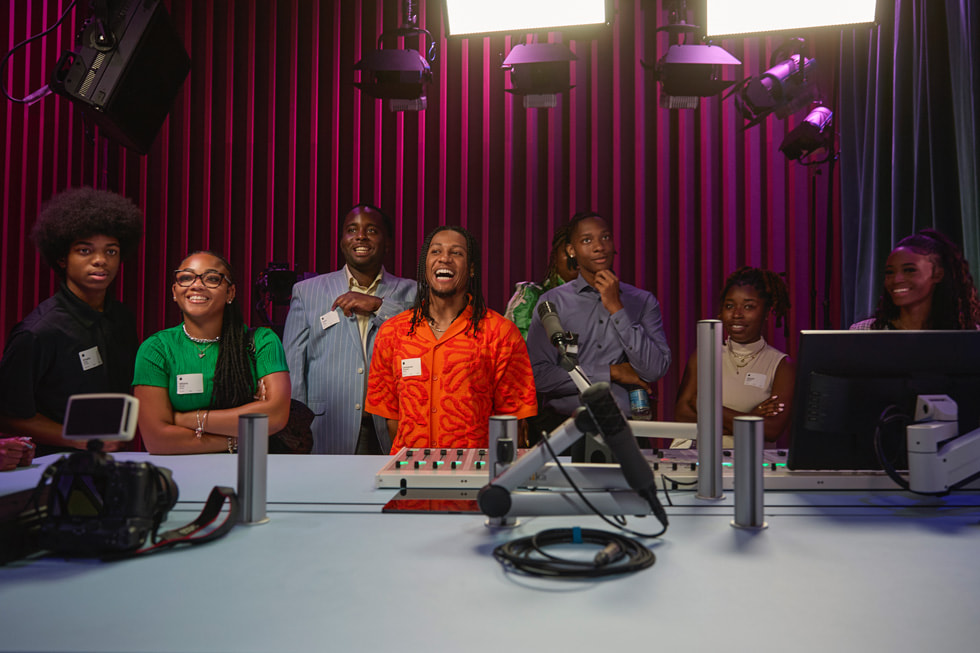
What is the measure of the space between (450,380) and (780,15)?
7.95ft

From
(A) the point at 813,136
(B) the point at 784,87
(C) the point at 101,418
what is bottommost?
(C) the point at 101,418

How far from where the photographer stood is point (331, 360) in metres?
2.98

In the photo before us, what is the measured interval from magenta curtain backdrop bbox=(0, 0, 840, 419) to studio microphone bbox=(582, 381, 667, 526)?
331cm

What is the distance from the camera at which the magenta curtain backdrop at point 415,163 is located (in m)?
4.26

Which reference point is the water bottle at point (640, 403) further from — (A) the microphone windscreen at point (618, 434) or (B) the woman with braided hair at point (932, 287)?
(B) the woman with braided hair at point (932, 287)

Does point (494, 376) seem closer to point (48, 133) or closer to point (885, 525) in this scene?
point (885, 525)

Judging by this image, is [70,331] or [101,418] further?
[70,331]

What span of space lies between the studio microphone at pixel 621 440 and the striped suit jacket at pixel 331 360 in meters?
2.05

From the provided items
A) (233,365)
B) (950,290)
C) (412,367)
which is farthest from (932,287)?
(233,365)

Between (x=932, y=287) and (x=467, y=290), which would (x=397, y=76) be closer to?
(x=467, y=290)

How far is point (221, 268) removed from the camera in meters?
2.30

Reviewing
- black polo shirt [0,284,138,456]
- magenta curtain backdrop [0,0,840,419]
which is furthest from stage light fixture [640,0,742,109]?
black polo shirt [0,284,138,456]

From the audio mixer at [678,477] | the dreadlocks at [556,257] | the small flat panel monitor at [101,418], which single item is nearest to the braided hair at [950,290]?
the audio mixer at [678,477]

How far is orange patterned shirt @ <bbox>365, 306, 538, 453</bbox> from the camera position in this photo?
7.40ft
